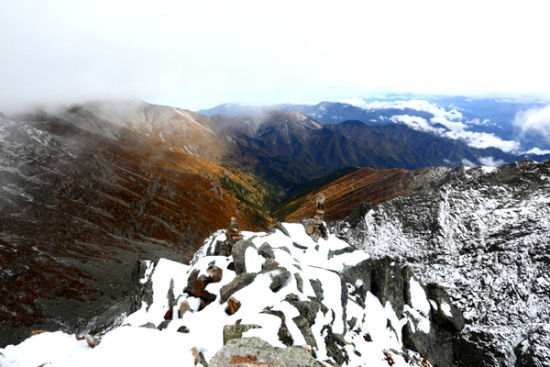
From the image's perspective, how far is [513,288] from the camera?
4278cm

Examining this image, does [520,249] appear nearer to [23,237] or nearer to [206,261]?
[206,261]

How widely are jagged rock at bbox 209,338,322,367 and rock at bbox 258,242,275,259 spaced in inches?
504

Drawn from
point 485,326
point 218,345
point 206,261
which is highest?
point 218,345

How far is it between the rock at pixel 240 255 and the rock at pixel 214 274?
1.67 metres

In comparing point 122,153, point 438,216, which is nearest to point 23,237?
point 122,153

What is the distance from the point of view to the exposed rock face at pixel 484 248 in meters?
37.5

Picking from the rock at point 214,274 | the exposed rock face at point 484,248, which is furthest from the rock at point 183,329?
the exposed rock face at point 484,248

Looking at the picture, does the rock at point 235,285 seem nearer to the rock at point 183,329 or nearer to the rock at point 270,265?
the rock at point 270,265

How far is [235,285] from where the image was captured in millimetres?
20391

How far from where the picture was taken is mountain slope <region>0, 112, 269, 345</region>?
269 ft

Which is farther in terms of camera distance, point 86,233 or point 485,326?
point 86,233

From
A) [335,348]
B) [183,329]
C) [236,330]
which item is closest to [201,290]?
[183,329]

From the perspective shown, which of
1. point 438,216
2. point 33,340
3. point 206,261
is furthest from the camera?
point 438,216

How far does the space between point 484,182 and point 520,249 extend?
64.7 feet
